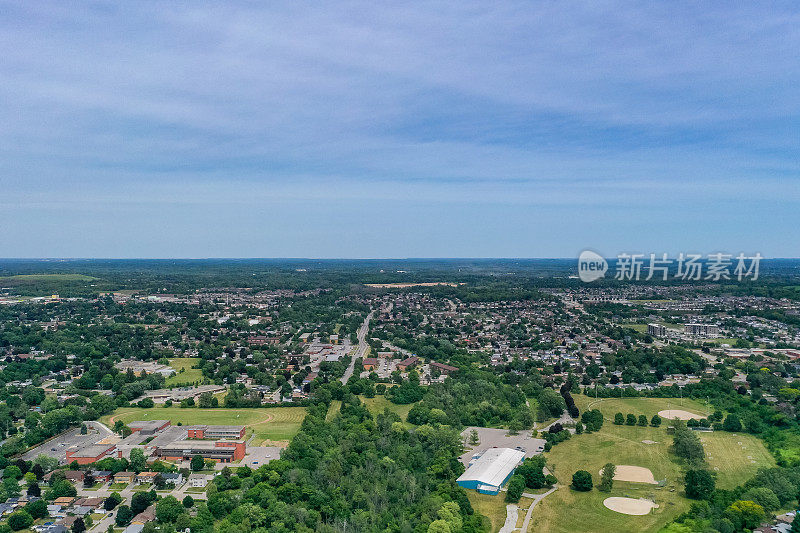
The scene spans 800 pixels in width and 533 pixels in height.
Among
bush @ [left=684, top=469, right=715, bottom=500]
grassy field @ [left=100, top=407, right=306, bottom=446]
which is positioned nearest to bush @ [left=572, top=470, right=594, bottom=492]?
bush @ [left=684, top=469, right=715, bottom=500]

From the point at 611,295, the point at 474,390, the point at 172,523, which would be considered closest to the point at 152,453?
the point at 172,523

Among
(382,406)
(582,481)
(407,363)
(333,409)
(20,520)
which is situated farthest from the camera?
(407,363)

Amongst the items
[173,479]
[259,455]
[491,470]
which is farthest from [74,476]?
[491,470]

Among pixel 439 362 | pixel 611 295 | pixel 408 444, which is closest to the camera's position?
pixel 408 444

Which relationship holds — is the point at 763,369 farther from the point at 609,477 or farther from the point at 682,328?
the point at 609,477

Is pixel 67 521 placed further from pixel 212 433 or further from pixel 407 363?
pixel 407 363

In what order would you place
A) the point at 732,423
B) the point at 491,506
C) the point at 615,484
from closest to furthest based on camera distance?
the point at 491,506 → the point at 615,484 → the point at 732,423

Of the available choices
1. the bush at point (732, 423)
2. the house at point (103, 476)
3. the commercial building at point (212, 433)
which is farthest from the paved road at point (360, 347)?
the bush at point (732, 423)
